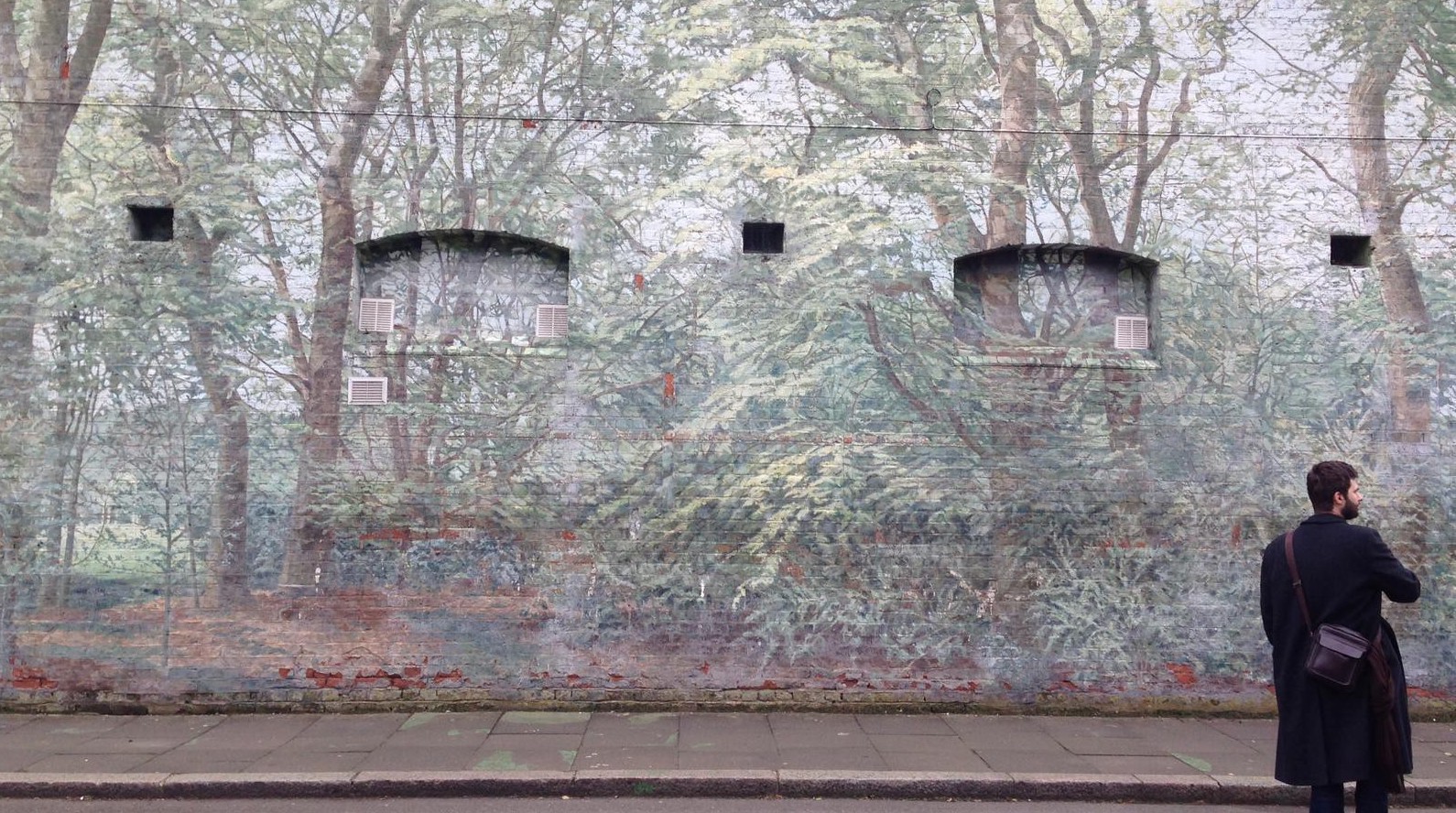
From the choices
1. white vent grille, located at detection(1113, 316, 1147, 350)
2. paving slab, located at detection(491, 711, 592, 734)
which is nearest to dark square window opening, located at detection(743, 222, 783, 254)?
white vent grille, located at detection(1113, 316, 1147, 350)

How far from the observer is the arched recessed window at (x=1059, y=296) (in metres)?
8.07

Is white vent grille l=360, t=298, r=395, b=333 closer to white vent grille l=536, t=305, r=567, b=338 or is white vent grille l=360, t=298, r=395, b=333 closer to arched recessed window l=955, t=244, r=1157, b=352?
white vent grille l=536, t=305, r=567, b=338

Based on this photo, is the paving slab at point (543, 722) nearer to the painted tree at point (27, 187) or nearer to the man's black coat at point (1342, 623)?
the painted tree at point (27, 187)

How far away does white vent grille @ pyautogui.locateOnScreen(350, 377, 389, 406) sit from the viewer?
7738 millimetres

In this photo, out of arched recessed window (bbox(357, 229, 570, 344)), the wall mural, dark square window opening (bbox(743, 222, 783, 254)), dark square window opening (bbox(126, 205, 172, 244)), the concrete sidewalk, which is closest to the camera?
the concrete sidewalk

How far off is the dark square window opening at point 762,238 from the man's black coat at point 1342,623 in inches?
184

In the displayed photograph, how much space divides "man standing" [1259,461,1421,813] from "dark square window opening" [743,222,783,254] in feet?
15.1

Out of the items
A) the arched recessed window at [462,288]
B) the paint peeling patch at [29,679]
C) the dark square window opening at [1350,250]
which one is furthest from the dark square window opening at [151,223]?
the dark square window opening at [1350,250]

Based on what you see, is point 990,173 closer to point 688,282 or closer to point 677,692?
point 688,282

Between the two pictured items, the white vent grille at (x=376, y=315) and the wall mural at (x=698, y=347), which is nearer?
the wall mural at (x=698, y=347)

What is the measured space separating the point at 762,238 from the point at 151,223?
5197 mm

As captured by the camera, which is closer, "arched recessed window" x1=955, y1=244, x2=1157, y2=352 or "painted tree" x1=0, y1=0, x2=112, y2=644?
"painted tree" x1=0, y1=0, x2=112, y2=644

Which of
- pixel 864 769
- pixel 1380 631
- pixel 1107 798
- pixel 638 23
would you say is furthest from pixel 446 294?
pixel 1380 631

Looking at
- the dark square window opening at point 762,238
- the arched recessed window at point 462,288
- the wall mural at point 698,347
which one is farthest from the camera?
the dark square window opening at point 762,238
